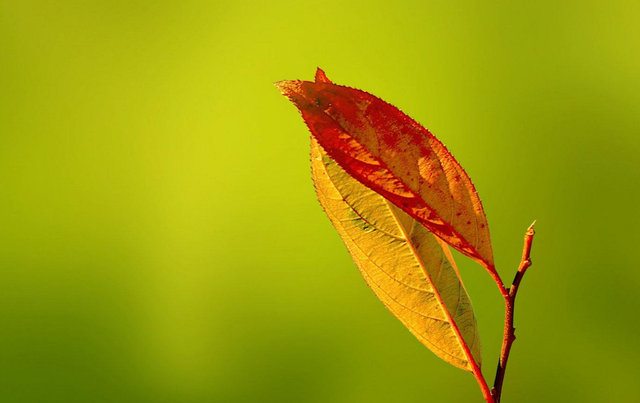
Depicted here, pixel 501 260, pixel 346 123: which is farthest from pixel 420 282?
pixel 501 260

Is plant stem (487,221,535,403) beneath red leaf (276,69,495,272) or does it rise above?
beneath

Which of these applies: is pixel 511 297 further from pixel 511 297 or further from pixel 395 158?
pixel 395 158

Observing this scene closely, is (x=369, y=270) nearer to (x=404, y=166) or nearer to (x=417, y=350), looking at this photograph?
(x=404, y=166)

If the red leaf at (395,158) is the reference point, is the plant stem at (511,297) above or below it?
below

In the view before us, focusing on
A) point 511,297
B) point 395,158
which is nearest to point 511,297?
point 511,297

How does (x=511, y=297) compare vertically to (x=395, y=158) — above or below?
below
